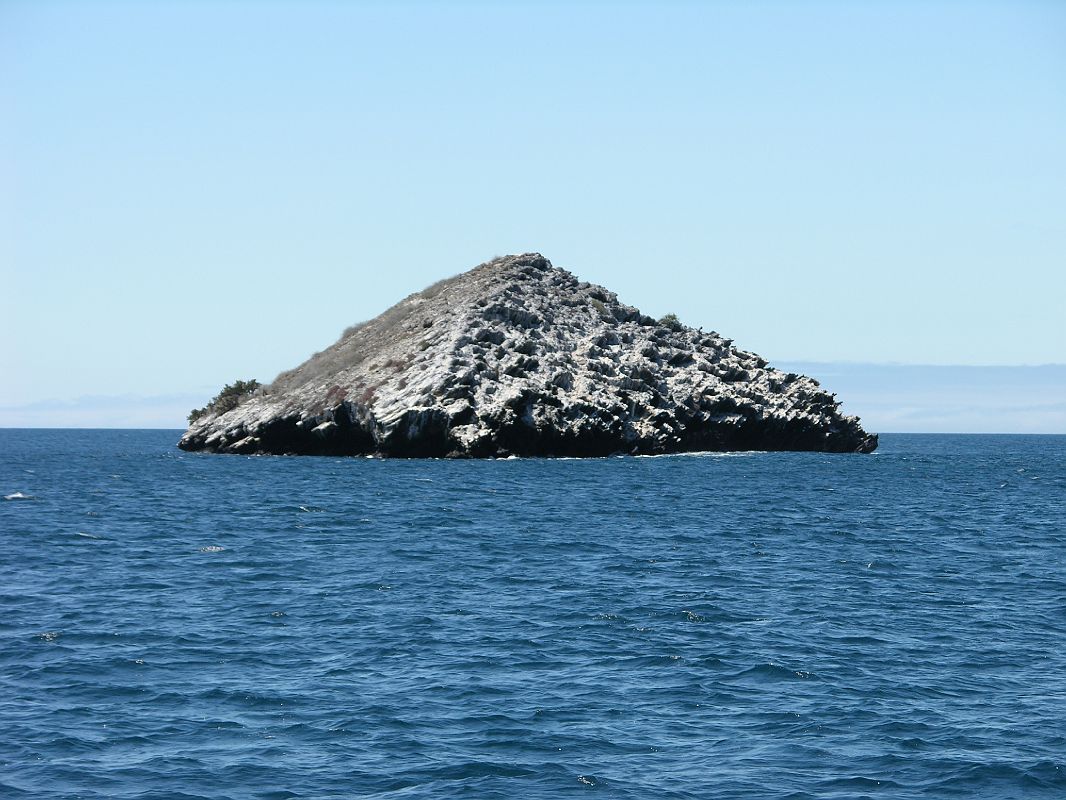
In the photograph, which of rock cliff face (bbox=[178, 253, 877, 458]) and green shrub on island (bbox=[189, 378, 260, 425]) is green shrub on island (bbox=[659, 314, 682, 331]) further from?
green shrub on island (bbox=[189, 378, 260, 425])

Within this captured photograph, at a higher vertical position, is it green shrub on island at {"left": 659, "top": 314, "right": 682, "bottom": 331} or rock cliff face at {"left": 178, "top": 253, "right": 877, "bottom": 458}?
green shrub on island at {"left": 659, "top": 314, "right": 682, "bottom": 331}

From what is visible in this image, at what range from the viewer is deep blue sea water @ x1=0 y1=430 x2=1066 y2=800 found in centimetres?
1830

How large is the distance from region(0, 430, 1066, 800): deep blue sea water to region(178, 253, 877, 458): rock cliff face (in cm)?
3850

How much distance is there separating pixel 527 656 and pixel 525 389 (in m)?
65.7

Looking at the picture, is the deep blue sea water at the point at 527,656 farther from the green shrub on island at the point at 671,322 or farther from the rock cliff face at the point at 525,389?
the green shrub on island at the point at 671,322

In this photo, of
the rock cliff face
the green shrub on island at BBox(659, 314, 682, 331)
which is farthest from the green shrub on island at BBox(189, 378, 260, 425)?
the green shrub on island at BBox(659, 314, 682, 331)

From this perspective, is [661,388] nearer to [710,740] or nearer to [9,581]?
[9,581]

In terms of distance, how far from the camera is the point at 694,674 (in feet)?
79.2

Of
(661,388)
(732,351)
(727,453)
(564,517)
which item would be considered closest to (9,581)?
(564,517)

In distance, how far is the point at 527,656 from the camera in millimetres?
25328

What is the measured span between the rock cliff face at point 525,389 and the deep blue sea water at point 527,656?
38.5 m

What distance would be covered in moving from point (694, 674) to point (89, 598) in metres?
17.7

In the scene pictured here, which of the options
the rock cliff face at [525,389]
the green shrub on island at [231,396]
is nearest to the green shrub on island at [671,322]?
the rock cliff face at [525,389]

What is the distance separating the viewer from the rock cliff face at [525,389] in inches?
3615
